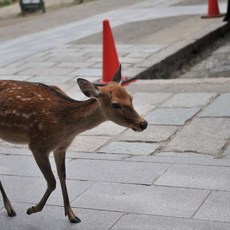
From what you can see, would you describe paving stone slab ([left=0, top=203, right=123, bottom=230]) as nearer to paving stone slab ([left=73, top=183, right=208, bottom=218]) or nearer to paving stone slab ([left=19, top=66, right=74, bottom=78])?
paving stone slab ([left=73, top=183, right=208, bottom=218])

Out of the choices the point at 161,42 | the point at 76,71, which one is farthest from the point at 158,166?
the point at 161,42

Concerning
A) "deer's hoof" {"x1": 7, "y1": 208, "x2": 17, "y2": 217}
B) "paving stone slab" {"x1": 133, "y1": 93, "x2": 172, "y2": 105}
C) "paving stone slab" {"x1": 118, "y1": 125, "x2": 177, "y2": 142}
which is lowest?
"paving stone slab" {"x1": 133, "y1": 93, "x2": 172, "y2": 105}

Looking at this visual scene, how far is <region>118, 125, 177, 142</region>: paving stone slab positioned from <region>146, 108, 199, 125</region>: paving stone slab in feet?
0.58

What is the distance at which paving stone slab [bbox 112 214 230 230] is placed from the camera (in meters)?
4.35

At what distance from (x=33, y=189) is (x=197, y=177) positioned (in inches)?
55.3

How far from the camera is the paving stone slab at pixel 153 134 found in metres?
6.49

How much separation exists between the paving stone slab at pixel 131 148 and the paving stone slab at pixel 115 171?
1.06 feet

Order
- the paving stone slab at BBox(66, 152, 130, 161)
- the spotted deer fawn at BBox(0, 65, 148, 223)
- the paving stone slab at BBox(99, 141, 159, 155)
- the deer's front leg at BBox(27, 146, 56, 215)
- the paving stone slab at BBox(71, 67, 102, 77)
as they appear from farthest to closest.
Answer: the paving stone slab at BBox(71, 67, 102, 77), the paving stone slab at BBox(99, 141, 159, 155), the paving stone slab at BBox(66, 152, 130, 161), the deer's front leg at BBox(27, 146, 56, 215), the spotted deer fawn at BBox(0, 65, 148, 223)

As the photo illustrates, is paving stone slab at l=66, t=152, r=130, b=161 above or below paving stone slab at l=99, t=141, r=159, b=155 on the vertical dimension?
above

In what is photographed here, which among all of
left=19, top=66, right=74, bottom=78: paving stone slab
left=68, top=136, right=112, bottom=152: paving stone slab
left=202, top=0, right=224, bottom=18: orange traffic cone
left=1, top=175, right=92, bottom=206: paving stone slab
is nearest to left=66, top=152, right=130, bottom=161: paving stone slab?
left=68, top=136, right=112, bottom=152: paving stone slab

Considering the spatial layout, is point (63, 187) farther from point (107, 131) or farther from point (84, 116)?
point (107, 131)

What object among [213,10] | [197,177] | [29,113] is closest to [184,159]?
[197,177]

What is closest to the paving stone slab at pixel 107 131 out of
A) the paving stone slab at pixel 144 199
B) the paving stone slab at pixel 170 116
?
the paving stone slab at pixel 170 116

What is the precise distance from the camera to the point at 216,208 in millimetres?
4617
